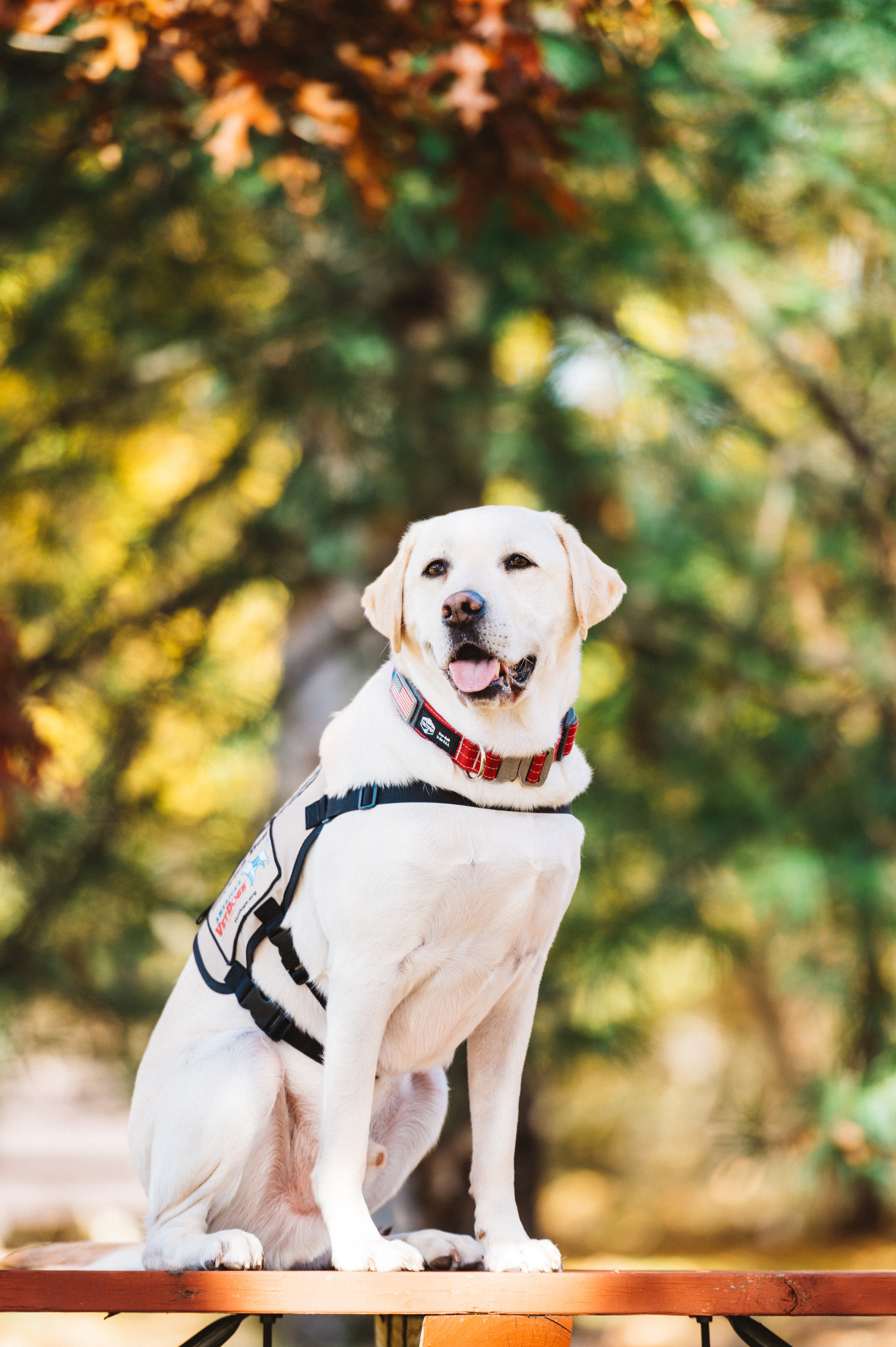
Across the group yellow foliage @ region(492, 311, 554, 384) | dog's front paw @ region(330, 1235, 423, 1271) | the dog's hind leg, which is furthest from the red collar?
yellow foliage @ region(492, 311, 554, 384)

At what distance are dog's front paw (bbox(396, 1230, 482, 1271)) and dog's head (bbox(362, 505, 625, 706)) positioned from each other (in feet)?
3.96

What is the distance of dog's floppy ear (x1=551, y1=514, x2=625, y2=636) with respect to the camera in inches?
100

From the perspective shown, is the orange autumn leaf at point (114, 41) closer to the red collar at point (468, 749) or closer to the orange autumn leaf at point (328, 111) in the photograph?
the orange autumn leaf at point (328, 111)

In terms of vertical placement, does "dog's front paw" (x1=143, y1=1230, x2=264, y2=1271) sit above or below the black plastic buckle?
below

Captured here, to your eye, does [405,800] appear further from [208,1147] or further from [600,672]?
[600,672]

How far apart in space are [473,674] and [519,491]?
16.2ft

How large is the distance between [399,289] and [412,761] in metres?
4.53

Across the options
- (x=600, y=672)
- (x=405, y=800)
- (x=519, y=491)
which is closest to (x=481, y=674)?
(x=405, y=800)

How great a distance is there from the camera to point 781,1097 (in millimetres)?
9734

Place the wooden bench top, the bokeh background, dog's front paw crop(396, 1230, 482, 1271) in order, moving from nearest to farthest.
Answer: the wooden bench top, dog's front paw crop(396, 1230, 482, 1271), the bokeh background

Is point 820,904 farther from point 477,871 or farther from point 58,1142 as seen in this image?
point 58,1142

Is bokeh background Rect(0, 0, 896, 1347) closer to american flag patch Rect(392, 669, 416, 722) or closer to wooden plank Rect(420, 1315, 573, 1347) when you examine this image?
american flag patch Rect(392, 669, 416, 722)

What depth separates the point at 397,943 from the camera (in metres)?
2.25

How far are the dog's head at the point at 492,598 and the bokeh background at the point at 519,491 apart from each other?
2.48 m
